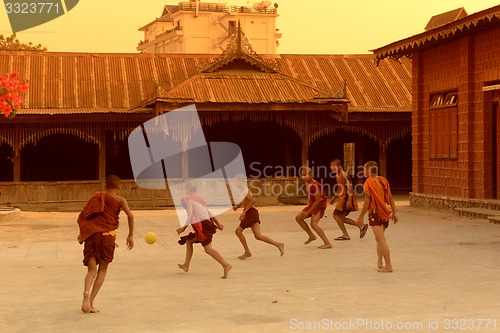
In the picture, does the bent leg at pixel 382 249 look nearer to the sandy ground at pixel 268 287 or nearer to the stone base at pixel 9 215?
the sandy ground at pixel 268 287

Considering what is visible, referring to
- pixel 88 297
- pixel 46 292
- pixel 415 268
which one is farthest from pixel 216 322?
pixel 415 268

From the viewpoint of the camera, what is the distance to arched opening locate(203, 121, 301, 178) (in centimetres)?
2925

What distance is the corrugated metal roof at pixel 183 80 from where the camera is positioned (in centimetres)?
2614

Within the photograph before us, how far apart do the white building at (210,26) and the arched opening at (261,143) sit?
65.6 meters

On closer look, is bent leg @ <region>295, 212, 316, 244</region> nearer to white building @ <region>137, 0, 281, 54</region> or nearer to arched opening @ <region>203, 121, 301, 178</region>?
arched opening @ <region>203, 121, 301, 178</region>

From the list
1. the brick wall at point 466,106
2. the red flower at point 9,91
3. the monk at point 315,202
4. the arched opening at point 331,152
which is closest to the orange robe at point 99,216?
the monk at point 315,202

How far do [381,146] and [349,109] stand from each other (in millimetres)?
2073

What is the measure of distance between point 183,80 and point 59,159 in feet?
16.4

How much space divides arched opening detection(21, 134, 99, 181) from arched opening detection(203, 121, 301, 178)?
4.47 m

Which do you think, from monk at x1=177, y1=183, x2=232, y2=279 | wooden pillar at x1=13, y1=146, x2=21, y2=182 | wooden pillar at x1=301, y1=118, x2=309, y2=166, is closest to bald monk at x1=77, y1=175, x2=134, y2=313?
monk at x1=177, y1=183, x2=232, y2=279

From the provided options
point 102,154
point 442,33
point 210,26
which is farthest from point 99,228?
point 210,26

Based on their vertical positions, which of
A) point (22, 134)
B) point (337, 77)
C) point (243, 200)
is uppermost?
point (337, 77)

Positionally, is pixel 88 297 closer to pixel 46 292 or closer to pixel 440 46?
pixel 46 292

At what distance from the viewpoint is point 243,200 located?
12.6 m
